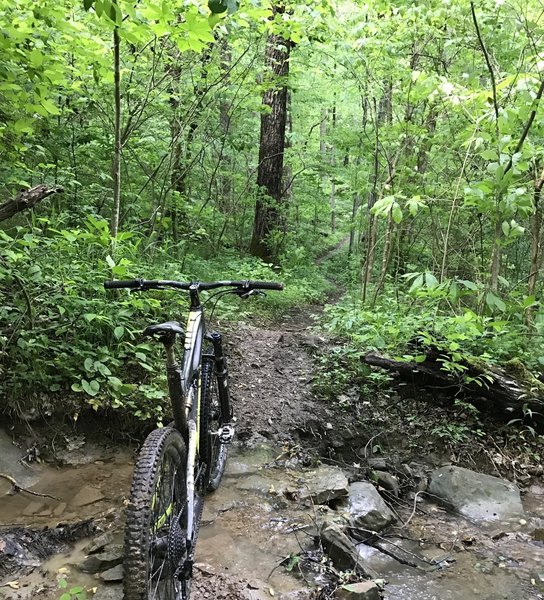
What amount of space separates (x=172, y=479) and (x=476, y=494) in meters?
2.99

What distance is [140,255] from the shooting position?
5.77 m

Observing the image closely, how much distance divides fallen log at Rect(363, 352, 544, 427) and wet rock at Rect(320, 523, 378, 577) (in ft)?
7.59

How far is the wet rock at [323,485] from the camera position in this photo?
12.0ft

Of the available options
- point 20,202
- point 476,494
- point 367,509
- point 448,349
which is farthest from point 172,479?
point 448,349

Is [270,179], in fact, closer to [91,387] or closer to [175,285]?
[91,387]

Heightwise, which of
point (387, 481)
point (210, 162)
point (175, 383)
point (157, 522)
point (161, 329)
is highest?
point (210, 162)

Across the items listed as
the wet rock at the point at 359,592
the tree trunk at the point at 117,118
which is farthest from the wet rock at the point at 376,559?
the tree trunk at the point at 117,118

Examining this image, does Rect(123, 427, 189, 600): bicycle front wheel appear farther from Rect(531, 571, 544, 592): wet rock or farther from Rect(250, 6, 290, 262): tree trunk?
Rect(250, 6, 290, 262): tree trunk

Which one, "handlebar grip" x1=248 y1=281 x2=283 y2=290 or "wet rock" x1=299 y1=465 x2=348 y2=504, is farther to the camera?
Answer: "wet rock" x1=299 y1=465 x2=348 y2=504

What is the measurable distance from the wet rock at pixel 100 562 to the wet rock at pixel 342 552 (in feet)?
4.24

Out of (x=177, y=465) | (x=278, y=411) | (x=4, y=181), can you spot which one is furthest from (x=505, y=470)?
(x=4, y=181)

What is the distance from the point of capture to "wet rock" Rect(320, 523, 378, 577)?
2873mm

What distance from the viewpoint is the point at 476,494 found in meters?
4.07

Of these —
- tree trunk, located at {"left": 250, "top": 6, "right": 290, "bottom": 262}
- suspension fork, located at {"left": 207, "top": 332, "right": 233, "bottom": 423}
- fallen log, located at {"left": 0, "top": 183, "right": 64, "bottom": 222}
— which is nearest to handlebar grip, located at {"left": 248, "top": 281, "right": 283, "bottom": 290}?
suspension fork, located at {"left": 207, "top": 332, "right": 233, "bottom": 423}
